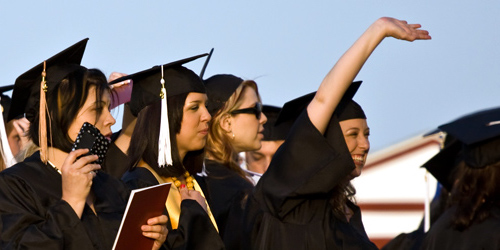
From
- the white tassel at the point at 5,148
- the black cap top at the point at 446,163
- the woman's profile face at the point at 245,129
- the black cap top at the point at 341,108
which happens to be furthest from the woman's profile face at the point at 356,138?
the white tassel at the point at 5,148

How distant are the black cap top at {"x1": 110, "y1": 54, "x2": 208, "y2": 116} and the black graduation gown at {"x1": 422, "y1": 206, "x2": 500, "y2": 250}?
1.47 metres

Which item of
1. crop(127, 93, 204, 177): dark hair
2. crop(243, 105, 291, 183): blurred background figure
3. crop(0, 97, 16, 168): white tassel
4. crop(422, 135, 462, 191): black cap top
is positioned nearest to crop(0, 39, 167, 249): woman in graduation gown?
crop(127, 93, 204, 177): dark hair

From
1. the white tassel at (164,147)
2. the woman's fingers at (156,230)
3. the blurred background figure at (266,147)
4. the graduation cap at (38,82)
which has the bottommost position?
the blurred background figure at (266,147)

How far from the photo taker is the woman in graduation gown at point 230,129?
19.5 feet

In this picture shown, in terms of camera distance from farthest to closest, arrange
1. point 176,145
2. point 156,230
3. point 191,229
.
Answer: point 176,145 < point 191,229 < point 156,230

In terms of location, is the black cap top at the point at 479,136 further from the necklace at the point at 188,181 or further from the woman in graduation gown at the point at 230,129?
the necklace at the point at 188,181

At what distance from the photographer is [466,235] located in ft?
17.1

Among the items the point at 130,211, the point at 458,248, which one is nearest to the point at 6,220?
the point at 130,211

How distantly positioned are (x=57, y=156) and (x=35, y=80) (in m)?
0.39

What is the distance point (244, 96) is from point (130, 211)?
90.5 inches

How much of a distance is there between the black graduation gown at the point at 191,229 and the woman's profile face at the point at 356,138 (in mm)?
846

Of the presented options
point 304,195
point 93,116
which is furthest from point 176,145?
point 304,195

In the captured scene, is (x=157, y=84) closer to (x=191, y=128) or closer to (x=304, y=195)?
(x=191, y=128)

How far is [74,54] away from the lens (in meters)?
4.80
